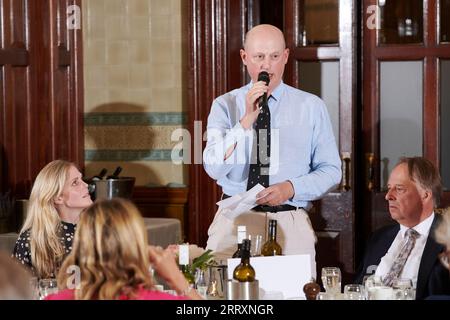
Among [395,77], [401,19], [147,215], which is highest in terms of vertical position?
[401,19]

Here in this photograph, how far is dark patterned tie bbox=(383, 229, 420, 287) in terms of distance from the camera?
125 inches

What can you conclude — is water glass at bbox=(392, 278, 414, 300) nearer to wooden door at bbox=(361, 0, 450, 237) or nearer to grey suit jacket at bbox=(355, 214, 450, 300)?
grey suit jacket at bbox=(355, 214, 450, 300)

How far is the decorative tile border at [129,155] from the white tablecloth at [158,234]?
0.78m

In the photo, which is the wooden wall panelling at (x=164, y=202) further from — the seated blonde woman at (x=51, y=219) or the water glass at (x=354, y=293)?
the water glass at (x=354, y=293)

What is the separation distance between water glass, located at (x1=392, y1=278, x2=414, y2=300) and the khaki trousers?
3.01ft

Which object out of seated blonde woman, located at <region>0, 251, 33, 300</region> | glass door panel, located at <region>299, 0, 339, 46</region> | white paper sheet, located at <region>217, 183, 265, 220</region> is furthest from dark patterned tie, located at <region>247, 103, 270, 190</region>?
seated blonde woman, located at <region>0, 251, 33, 300</region>

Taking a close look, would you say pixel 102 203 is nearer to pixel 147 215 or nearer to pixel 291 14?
pixel 291 14

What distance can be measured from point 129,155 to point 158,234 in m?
1.19

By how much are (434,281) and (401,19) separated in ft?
7.50

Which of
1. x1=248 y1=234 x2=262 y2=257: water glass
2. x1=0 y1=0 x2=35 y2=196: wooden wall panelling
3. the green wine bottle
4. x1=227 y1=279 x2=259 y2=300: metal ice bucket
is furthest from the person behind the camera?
x1=0 y1=0 x2=35 y2=196: wooden wall panelling

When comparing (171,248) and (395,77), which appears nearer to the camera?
(171,248)

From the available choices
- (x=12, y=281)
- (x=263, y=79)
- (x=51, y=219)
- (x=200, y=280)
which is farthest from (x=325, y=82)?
(x=12, y=281)
